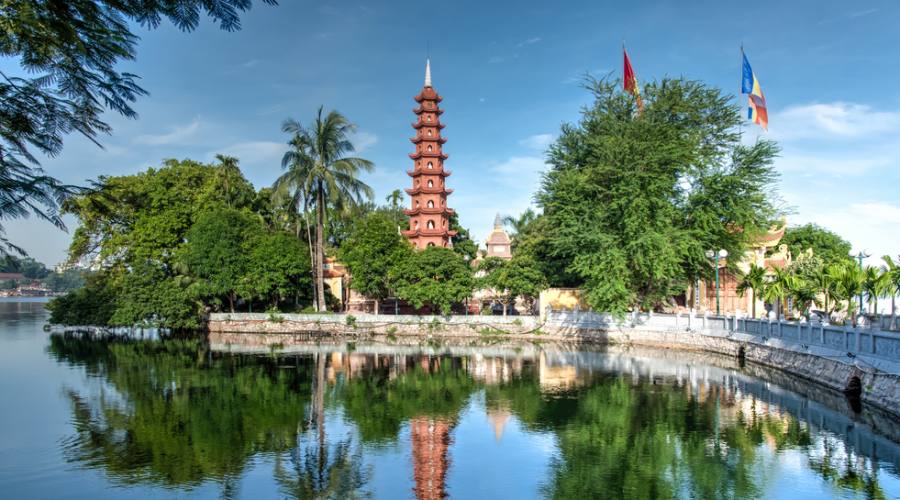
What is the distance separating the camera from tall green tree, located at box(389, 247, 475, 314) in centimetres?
3553

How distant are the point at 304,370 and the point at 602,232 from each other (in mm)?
15976

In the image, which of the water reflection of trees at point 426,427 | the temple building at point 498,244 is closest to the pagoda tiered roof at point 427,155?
the temple building at point 498,244

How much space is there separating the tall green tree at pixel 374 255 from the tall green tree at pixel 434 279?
103 cm

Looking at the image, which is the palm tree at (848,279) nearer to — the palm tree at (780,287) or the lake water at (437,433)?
the palm tree at (780,287)

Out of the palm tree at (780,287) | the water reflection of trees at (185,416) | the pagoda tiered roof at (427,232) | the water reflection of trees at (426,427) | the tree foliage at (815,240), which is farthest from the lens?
the tree foliage at (815,240)

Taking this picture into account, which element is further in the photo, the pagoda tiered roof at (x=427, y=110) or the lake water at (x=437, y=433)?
the pagoda tiered roof at (x=427, y=110)

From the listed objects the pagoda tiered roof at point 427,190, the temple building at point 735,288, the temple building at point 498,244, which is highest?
the pagoda tiered roof at point 427,190

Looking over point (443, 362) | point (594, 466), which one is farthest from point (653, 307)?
point (594, 466)

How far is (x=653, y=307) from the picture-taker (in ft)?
119

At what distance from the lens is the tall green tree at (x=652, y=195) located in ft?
97.3

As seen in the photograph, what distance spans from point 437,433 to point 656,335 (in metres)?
19.4

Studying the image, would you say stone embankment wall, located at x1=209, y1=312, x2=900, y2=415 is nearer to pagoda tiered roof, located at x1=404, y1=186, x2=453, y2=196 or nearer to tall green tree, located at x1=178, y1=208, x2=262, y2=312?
tall green tree, located at x1=178, y1=208, x2=262, y2=312

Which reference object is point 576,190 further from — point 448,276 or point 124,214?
point 124,214

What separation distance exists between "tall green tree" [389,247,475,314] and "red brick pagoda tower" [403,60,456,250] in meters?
10.1
